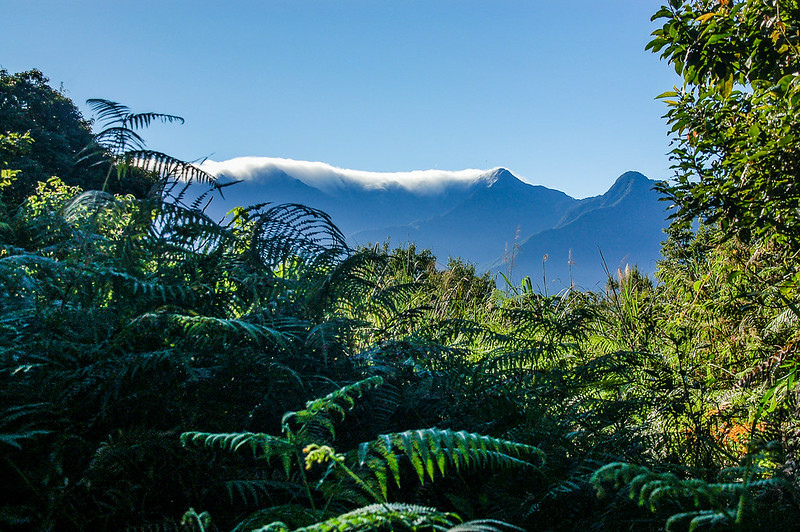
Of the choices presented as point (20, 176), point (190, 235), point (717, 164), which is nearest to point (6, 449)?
point (190, 235)

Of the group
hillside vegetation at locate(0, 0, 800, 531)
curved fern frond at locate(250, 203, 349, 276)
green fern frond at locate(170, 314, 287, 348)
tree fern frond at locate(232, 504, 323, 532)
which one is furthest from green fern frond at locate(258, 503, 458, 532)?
curved fern frond at locate(250, 203, 349, 276)

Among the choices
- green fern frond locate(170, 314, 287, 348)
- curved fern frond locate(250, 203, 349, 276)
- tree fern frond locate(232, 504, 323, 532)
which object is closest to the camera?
tree fern frond locate(232, 504, 323, 532)

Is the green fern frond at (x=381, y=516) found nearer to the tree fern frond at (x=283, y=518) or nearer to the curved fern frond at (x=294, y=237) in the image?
the tree fern frond at (x=283, y=518)

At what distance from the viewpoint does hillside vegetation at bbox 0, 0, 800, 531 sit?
123 centimetres

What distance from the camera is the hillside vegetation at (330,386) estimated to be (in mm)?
1229

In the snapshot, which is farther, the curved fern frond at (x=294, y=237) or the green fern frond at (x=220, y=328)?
the curved fern frond at (x=294, y=237)

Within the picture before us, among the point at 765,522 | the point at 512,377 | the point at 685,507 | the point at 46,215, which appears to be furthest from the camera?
the point at 46,215

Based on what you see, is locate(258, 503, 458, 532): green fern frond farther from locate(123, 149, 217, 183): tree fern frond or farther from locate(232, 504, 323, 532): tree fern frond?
locate(123, 149, 217, 183): tree fern frond

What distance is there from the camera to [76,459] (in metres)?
1.41

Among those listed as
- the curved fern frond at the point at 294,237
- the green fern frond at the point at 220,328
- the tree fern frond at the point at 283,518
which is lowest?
the tree fern frond at the point at 283,518

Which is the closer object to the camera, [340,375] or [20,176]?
[340,375]

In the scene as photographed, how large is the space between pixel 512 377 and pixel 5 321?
165 centimetres

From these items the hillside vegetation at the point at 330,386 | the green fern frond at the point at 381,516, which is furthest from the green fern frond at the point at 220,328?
the green fern frond at the point at 381,516

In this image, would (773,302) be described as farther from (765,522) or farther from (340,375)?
(340,375)
